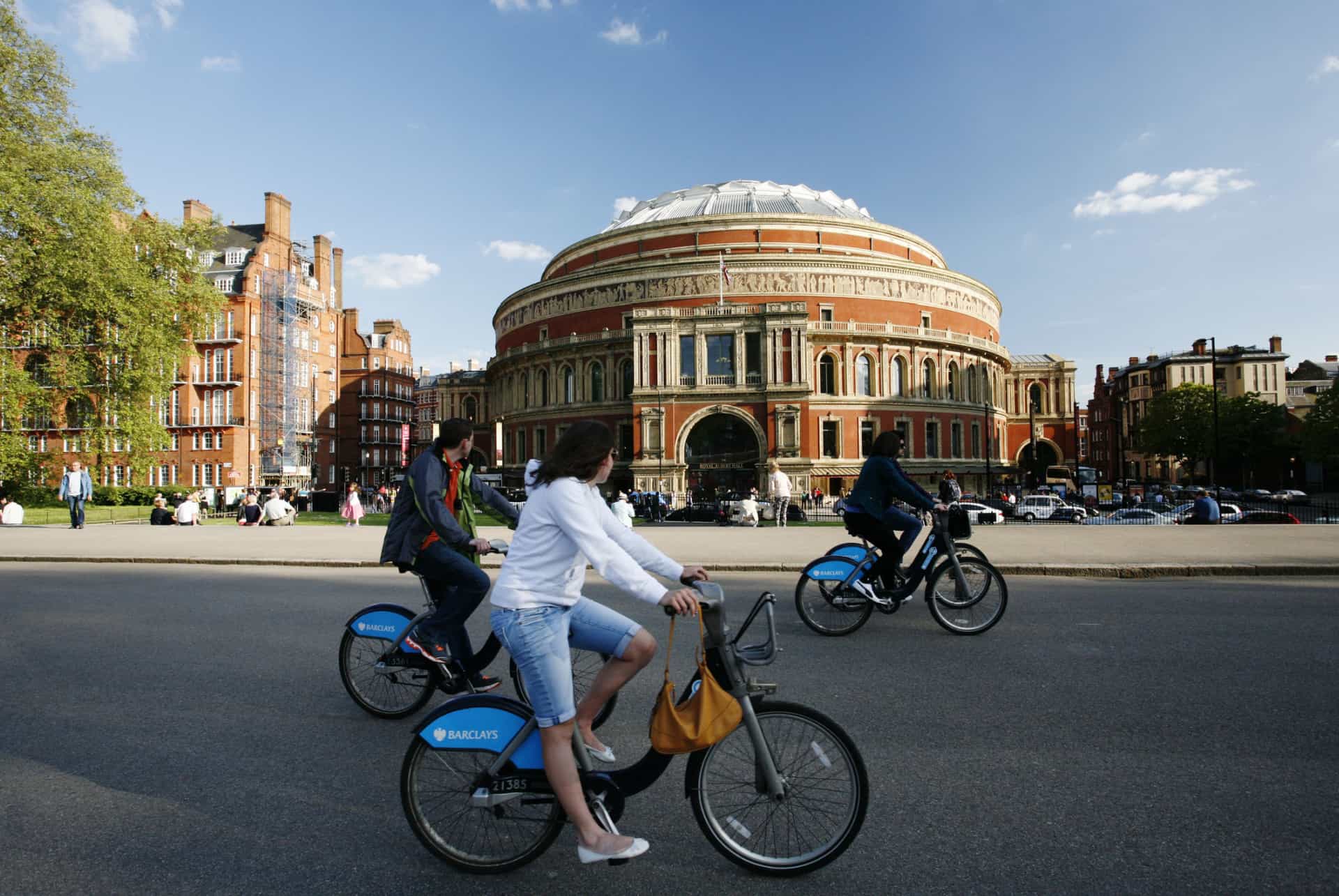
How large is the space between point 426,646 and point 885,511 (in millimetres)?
4617

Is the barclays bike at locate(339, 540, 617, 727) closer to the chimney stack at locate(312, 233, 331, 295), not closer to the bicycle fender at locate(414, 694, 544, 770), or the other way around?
the bicycle fender at locate(414, 694, 544, 770)

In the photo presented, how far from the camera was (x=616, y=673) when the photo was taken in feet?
11.2

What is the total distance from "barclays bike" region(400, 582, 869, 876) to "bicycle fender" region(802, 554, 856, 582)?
178 inches

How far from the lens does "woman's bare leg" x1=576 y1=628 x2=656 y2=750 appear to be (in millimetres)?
3344

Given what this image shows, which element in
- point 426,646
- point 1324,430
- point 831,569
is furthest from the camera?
point 1324,430

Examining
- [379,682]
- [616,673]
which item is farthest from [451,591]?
[616,673]

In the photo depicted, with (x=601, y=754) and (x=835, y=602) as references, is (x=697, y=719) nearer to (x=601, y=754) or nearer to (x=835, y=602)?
(x=601, y=754)

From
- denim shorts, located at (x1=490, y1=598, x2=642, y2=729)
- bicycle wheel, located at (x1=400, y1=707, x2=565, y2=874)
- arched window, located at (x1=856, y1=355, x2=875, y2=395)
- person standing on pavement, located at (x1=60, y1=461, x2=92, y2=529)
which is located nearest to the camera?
denim shorts, located at (x1=490, y1=598, x2=642, y2=729)

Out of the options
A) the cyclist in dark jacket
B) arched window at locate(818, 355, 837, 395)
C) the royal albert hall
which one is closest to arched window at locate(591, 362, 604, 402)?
the royal albert hall

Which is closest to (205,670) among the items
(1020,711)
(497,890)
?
(497,890)

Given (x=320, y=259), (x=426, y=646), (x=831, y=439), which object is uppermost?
(x=320, y=259)

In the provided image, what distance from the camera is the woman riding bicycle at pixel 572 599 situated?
122 inches

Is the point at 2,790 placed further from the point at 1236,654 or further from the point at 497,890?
the point at 1236,654

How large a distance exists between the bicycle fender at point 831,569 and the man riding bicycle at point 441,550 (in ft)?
10.9
